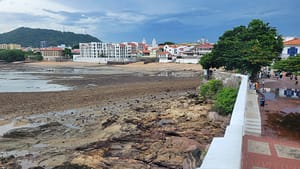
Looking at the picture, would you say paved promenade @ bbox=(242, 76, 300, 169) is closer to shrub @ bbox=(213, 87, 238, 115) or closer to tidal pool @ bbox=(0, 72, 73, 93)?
shrub @ bbox=(213, 87, 238, 115)

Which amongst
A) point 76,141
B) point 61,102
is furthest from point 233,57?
point 76,141

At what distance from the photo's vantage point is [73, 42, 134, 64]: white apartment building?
349 feet

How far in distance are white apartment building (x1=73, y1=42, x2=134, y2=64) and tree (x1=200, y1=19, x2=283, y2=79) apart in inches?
3060

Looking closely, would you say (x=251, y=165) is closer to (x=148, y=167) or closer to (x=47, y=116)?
(x=148, y=167)

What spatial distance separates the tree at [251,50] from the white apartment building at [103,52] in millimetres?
77714

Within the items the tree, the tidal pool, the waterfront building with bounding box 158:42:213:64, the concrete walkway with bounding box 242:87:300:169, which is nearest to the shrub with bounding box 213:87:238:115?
the concrete walkway with bounding box 242:87:300:169

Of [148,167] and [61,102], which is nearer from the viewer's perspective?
[148,167]

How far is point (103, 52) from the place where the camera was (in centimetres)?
11294

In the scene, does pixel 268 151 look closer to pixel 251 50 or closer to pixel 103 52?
pixel 251 50

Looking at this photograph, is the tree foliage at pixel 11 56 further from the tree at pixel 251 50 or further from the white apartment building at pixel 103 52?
the tree at pixel 251 50

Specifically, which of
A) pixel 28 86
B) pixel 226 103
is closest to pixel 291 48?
pixel 226 103

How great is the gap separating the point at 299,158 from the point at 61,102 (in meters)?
19.4

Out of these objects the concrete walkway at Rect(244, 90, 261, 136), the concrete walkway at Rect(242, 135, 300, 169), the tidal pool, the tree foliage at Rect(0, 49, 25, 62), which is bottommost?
the tidal pool

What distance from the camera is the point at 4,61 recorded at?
113 meters
